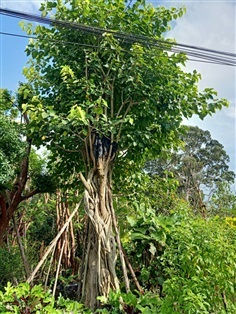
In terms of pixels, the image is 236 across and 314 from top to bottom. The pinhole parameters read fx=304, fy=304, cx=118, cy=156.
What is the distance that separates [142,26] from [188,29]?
687mm

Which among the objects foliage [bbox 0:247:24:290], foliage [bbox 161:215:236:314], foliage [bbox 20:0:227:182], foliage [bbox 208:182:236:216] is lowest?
foliage [bbox 0:247:24:290]

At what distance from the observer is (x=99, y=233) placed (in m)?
2.43

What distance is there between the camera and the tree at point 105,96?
2.51m

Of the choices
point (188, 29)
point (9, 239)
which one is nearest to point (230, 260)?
point (188, 29)

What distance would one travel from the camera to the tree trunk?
2.40 metres

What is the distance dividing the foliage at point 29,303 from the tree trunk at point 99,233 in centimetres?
35

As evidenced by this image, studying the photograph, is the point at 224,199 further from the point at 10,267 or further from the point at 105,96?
the point at 10,267

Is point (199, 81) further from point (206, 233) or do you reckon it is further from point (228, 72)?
point (206, 233)

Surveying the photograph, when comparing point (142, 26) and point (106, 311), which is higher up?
point (142, 26)

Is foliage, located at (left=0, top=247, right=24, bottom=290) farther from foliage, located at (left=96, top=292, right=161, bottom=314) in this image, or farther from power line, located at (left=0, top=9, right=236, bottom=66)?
power line, located at (left=0, top=9, right=236, bottom=66)

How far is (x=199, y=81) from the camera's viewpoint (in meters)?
2.95

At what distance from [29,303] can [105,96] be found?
181cm

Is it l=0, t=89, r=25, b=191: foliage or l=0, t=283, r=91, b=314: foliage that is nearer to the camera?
l=0, t=283, r=91, b=314: foliage

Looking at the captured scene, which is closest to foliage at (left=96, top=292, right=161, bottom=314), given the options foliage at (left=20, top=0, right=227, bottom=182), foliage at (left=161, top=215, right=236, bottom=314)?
foliage at (left=161, top=215, right=236, bottom=314)
